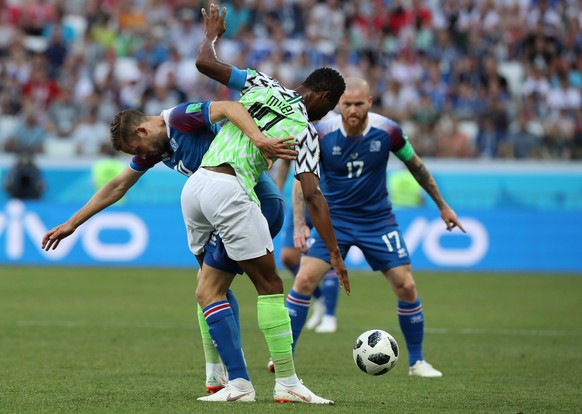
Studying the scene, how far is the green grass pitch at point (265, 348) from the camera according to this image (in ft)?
24.0

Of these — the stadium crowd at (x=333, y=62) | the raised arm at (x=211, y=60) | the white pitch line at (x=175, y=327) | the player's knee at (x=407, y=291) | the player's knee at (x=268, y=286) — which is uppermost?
the stadium crowd at (x=333, y=62)

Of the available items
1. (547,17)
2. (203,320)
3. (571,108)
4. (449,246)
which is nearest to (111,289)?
(449,246)

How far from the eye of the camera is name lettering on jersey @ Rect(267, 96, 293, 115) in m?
7.00

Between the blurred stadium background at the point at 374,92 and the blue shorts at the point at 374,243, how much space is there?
10146mm

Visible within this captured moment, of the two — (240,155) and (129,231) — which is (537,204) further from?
(240,155)

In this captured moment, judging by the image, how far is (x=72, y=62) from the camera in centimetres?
2416

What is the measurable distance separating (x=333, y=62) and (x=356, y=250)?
6781mm

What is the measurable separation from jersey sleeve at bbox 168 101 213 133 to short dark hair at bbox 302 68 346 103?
2.31 ft

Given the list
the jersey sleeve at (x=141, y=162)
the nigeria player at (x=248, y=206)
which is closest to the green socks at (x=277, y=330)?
the nigeria player at (x=248, y=206)

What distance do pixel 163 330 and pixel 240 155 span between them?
17.3 ft

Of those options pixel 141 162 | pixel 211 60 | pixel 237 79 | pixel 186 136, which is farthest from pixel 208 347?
pixel 211 60

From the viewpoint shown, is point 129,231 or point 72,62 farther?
point 72,62

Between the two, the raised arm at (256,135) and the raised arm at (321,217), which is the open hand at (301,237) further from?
the raised arm at (256,135)

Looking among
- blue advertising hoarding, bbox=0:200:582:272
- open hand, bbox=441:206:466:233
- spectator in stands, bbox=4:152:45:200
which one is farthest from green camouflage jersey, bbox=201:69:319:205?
spectator in stands, bbox=4:152:45:200
